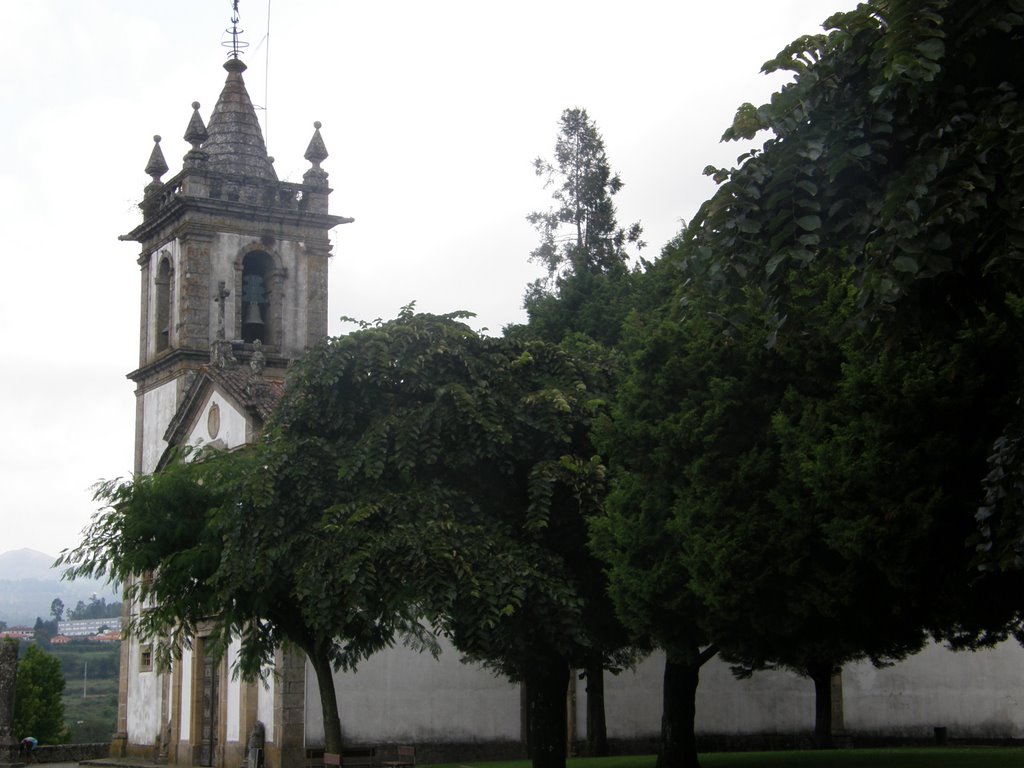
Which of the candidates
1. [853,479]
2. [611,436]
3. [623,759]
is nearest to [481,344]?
[611,436]

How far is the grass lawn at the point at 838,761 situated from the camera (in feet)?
77.0

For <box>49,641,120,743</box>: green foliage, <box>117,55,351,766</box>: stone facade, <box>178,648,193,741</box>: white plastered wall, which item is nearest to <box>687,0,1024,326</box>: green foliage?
<box>117,55,351,766</box>: stone facade

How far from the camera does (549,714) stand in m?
21.5

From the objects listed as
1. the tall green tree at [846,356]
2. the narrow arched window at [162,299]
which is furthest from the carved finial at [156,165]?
the tall green tree at [846,356]

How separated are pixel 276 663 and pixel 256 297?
11752mm

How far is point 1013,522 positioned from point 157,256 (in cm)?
3120

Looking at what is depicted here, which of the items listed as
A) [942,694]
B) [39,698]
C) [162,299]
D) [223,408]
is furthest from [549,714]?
[39,698]

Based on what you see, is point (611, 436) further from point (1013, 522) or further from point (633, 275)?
point (633, 275)

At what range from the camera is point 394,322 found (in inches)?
845

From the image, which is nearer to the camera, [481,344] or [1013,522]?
[1013,522]

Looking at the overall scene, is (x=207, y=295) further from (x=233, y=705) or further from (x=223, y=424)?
(x=233, y=705)

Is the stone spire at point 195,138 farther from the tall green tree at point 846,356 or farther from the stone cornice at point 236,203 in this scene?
the tall green tree at point 846,356

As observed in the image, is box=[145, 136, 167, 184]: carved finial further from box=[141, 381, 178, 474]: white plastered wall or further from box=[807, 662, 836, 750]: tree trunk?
box=[807, 662, 836, 750]: tree trunk

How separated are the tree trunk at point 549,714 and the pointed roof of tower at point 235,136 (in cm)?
1996
